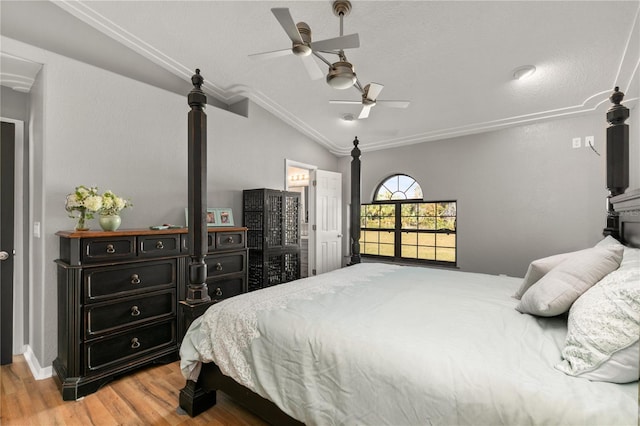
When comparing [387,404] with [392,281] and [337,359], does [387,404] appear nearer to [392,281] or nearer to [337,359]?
[337,359]

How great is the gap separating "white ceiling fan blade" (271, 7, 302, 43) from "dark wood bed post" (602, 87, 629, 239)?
238 cm

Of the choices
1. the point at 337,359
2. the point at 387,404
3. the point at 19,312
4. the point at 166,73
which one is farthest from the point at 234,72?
the point at 387,404

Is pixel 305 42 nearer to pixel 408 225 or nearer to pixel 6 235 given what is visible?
pixel 6 235

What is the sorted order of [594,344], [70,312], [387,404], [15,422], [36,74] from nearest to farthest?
[594,344] < [387,404] < [15,422] < [70,312] < [36,74]

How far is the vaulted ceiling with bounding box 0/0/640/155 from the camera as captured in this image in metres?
2.45

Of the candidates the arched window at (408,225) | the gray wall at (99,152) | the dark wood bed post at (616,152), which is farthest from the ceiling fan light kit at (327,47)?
the arched window at (408,225)

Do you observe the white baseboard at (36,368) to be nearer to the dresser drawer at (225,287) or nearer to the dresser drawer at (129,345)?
the dresser drawer at (129,345)

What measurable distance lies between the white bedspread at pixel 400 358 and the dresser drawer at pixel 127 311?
914 millimetres

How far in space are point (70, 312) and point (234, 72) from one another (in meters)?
2.90

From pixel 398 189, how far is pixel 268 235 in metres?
2.57

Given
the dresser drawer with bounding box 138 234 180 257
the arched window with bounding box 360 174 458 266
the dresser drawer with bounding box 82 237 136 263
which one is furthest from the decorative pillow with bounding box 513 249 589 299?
the arched window with bounding box 360 174 458 266

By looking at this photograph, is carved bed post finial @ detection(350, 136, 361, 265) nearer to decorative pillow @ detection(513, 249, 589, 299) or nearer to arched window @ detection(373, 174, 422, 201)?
decorative pillow @ detection(513, 249, 589, 299)

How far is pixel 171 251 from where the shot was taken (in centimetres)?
269

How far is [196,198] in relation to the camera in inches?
76.0
